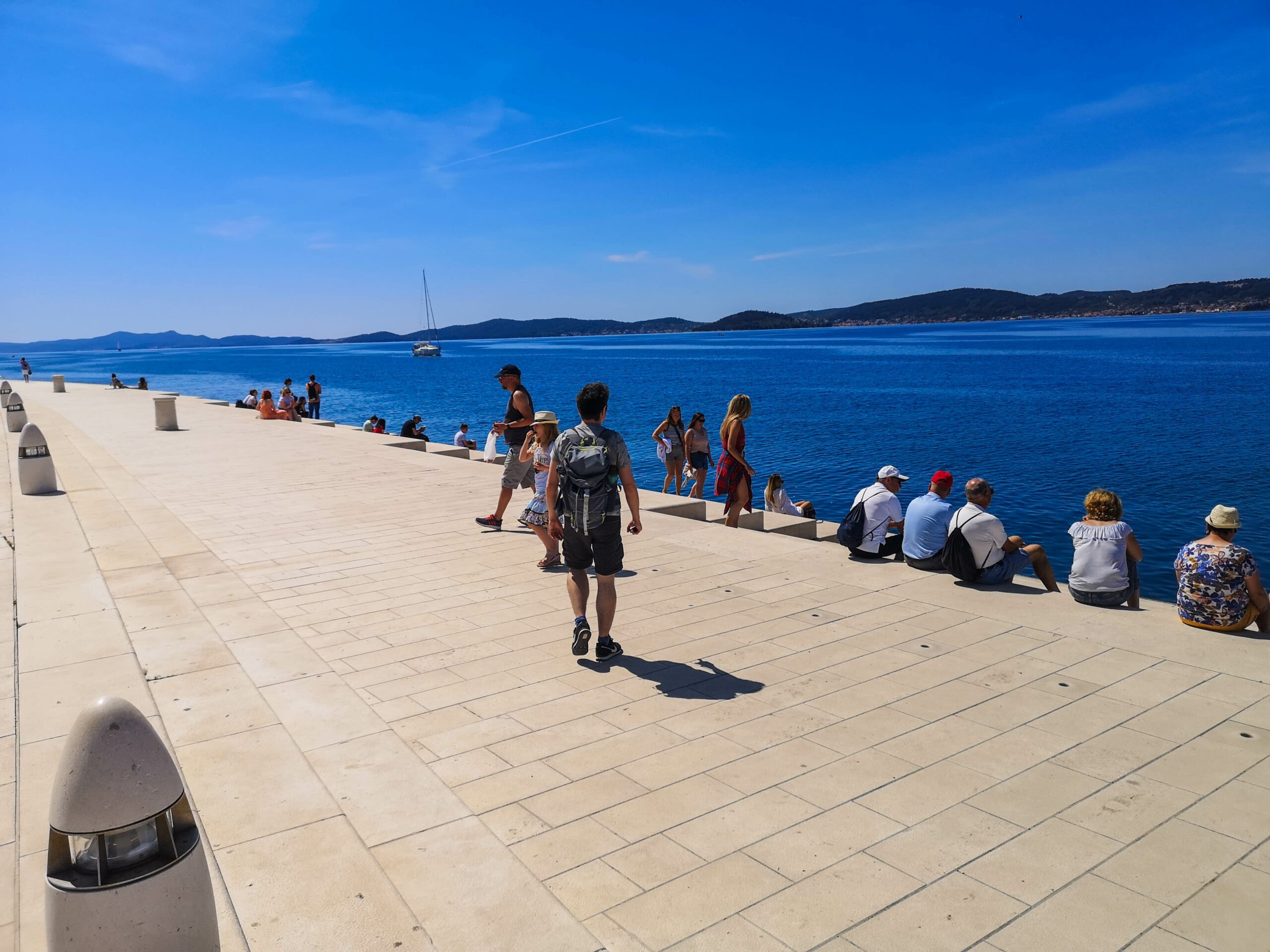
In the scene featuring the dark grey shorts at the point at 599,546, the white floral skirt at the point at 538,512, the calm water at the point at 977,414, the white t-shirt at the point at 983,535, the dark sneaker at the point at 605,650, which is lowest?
the calm water at the point at 977,414

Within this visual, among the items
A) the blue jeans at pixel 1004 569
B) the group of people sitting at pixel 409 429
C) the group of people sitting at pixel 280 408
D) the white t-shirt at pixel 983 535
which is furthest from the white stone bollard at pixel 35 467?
the group of people sitting at pixel 280 408

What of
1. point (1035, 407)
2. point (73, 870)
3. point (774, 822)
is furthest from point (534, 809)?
point (1035, 407)

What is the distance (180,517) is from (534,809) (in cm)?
836

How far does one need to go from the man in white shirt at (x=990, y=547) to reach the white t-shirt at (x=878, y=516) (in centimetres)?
77

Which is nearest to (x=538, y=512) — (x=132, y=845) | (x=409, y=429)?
(x=132, y=845)

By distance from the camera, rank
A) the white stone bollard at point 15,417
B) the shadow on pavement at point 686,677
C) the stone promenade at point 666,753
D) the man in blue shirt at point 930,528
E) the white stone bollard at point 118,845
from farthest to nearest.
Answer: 1. the white stone bollard at point 15,417
2. the man in blue shirt at point 930,528
3. the shadow on pavement at point 686,677
4. the stone promenade at point 666,753
5. the white stone bollard at point 118,845

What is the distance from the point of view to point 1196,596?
251 inches

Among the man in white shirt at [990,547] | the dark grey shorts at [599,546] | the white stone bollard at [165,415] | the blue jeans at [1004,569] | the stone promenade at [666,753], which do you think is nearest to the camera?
the stone promenade at [666,753]

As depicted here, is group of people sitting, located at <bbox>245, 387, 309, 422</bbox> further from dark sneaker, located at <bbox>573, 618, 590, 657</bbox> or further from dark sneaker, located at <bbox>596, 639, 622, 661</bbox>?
dark sneaker, located at <bbox>596, 639, 622, 661</bbox>

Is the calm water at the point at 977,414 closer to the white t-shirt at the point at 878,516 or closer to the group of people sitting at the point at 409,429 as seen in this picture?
the group of people sitting at the point at 409,429

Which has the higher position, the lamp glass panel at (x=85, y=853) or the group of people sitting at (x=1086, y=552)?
the lamp glass panel at (x=85, y=853)

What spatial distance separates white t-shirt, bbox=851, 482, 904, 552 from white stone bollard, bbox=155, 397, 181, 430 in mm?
18731

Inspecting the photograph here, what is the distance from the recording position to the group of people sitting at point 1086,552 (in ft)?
20.4

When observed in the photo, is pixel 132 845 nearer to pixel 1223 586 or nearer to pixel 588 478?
pixel 588 478
